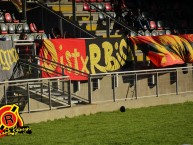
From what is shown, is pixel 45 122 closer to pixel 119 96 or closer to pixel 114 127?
pixel 114 127

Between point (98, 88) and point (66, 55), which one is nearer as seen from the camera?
point (98, 88)

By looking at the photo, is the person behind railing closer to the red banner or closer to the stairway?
the red banner

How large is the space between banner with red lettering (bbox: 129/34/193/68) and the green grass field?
430 centimetres

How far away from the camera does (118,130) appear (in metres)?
15.2

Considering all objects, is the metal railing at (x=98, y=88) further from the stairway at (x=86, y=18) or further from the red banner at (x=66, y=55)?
the stairway at (x=86, y=18)

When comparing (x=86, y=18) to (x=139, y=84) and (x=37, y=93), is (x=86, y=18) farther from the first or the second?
(x=37, y=93)

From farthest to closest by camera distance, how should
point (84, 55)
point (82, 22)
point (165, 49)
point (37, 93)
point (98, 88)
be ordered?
point (82, 22) < point (165, 49) < point (84, 55) < point (98, 88) < point (37, 93)

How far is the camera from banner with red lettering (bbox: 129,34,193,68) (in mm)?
23516

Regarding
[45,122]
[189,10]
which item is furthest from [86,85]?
[189,10]

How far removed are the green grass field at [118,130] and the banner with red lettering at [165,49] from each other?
4.30 meters

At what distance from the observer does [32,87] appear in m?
17.5

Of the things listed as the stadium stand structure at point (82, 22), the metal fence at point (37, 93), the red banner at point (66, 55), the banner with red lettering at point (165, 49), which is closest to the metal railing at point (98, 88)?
the metal fence at point (37, 93)

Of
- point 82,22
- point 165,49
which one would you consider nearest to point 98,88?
point 165,49

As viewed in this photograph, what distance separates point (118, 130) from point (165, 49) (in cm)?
933
